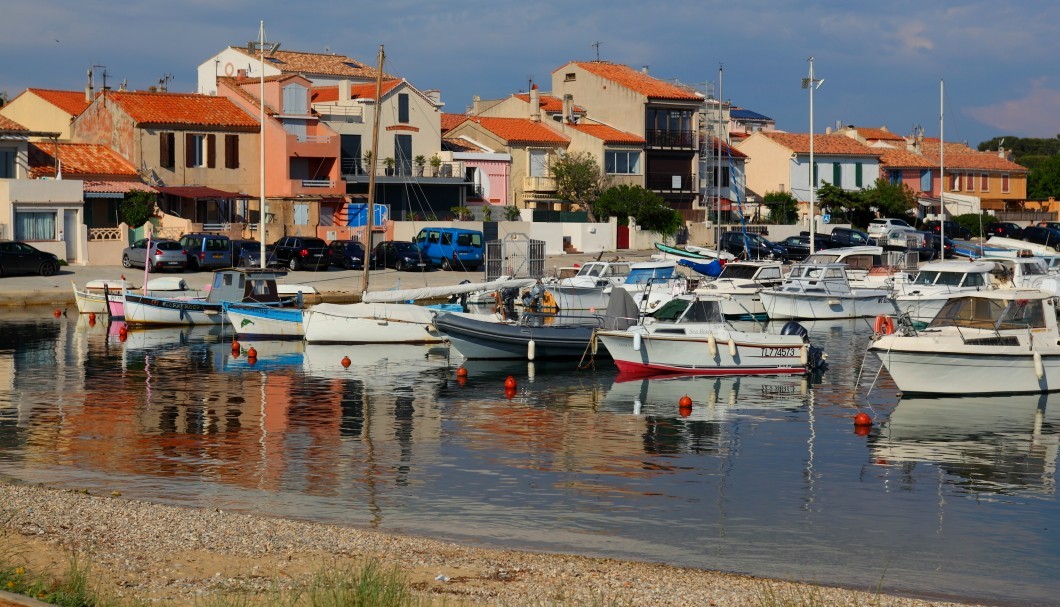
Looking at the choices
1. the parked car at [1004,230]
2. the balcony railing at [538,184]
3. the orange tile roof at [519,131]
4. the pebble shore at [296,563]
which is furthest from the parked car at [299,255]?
the parked car at [1004,230]

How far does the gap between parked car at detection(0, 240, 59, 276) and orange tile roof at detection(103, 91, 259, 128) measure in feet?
46.5

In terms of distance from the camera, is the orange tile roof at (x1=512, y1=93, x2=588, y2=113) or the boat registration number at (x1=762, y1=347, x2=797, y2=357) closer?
the boat registration number at (x1=762, y1=347, x2=797, y2=357)

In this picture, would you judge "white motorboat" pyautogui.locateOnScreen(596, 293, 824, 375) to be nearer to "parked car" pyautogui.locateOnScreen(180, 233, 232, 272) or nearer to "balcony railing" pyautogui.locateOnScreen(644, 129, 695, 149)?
"parked car" pyautogui.locateOnScreen(180, 233, 232, 272)

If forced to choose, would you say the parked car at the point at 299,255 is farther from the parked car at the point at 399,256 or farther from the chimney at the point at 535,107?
the chimney at the point at 535,107

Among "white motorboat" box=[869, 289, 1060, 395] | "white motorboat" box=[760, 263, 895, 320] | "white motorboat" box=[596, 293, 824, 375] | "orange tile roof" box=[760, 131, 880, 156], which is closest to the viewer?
"white motorboat" box=[869, 289, 1060, 395]

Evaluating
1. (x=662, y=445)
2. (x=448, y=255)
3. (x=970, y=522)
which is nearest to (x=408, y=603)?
(x=970, y=522)

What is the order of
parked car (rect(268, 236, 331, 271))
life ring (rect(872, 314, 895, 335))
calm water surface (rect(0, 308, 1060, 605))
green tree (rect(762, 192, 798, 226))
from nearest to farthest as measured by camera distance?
calm water surface (rect(0, 308, 1060, 605)) → life ring (rect(872, 314, 895, 335)) → parked car (rect(268, 236, 331, 271)) → green tree (rect(762, 192, 798, 226))

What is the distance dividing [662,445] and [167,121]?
161 ft

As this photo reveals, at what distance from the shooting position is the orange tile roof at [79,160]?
208 feet

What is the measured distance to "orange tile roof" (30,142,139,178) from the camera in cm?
6334

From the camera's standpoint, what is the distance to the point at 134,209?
6334 centimetres

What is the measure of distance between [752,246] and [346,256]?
23496mm

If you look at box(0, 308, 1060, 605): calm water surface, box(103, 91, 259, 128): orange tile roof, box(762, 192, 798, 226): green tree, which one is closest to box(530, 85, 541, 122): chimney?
box(762, 192, 798, 226): green tree

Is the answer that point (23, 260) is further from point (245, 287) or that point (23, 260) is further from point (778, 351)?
point (778, 351)
